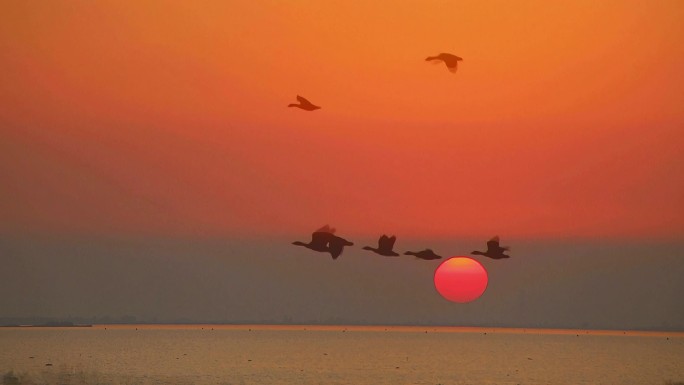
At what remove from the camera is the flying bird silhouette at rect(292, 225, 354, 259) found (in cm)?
4050

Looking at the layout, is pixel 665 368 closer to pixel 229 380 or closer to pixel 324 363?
pixel 324 363

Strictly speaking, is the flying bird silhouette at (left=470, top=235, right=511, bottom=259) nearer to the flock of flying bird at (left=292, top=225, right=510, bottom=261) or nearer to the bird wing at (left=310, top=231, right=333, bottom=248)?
the flock of flying bird at (left=292, top=225, right=510, bottom=261)

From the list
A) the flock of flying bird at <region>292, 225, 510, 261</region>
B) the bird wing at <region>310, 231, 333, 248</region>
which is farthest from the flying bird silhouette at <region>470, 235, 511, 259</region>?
the bird wing at <region>310, 231, 333, 248</region>

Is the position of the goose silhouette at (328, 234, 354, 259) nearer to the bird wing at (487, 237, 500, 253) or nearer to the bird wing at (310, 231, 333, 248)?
the bird wing at (310, 231, 333, 248)

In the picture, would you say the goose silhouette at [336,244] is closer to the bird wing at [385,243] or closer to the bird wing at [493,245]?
the bird wing at [385,243]

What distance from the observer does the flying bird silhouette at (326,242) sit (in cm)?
4050

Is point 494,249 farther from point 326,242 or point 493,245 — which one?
point 326,242

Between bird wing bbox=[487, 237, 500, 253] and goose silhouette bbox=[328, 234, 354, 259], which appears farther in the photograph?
bird wing bbox=[487, 237, 500, 253]

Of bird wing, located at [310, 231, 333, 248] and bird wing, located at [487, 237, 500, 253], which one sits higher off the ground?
bird wing, located at [487, 237, 500, 253]

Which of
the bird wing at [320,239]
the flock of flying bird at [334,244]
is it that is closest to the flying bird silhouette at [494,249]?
the flock of flying bird at [334,244]

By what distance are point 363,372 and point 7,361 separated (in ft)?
127

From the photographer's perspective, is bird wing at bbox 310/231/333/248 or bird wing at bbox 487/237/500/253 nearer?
bird wing at bbox 310/231/333/248

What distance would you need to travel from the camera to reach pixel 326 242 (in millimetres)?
41156

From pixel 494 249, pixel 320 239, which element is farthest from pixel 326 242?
pixel 494 249
